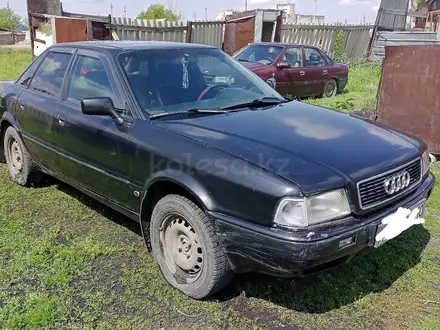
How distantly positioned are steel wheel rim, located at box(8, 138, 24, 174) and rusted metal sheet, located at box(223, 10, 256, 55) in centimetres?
982

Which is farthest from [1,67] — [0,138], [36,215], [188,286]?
[188,286]

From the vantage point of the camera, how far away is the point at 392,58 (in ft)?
20.0

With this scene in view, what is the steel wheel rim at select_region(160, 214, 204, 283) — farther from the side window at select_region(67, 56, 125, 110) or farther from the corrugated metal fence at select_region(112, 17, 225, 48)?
the corrugated metal fence at select_region(112, 17, 225, 48)

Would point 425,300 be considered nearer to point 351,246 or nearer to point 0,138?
point 351,246

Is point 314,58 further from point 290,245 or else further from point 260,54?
point 290,245

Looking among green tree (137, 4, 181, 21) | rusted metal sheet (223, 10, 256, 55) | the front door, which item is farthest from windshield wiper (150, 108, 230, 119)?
green tree (137, 4, 181, 21)

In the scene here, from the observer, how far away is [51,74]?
434 centimetres

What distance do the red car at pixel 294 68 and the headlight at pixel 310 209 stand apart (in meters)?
7.25

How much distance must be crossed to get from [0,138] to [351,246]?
426 cm

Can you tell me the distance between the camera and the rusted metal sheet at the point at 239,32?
45.6 ft

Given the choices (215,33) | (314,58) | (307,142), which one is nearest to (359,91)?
(314,58)

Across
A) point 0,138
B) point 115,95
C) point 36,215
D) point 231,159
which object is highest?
point 115,95

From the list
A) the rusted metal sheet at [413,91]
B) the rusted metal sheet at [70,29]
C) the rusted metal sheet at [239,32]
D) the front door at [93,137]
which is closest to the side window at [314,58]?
the rusted metal sheet at [239,32]

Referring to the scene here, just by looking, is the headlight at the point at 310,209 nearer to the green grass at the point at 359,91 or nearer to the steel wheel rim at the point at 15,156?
the steel wheel rim at the point at 15,156
